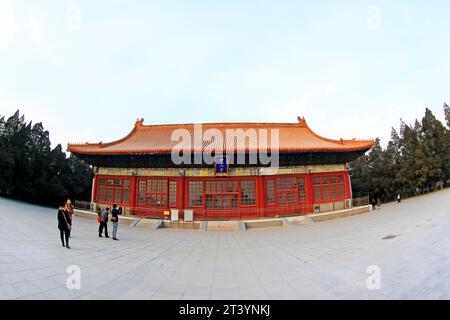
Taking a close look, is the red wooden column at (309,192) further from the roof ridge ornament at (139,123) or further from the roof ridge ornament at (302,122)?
the roof ridge ornament at (139,123)

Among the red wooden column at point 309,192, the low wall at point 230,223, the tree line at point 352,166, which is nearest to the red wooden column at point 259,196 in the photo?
the low wall at point 230,223

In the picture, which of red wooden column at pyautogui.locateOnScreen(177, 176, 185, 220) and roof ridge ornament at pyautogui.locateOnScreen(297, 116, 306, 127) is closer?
red wooden column at pyautogui.locateOnScreen(177, 176, 185, 220)

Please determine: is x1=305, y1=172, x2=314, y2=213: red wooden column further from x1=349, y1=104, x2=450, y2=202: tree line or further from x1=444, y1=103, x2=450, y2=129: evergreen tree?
x1=444, y1=103, x2=450, y2=129: evergreen tree

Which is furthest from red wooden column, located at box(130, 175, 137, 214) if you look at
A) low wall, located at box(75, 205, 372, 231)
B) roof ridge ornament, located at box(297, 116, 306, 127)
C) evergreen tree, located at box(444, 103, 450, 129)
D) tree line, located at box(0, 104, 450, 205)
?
evergreen tree, located at box(444, 103, 450, 129)

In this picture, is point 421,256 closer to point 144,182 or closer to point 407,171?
point 144,182

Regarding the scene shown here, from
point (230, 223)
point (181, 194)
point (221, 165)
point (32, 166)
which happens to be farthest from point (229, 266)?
point (32, 166)

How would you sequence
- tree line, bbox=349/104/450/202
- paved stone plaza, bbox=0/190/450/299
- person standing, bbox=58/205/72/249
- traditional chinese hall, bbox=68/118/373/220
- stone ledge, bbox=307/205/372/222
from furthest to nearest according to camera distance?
tree line, bbox=349/104/450/202
traditional chinese hall, bbox=68/118/373/220
stone ledge, bbox=307/205/372/222
person standing, bbox=58/205/72/249
paved stone plaza, bbox=0/190/450/299

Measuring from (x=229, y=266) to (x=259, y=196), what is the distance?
906cm

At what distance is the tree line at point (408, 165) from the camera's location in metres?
28.8

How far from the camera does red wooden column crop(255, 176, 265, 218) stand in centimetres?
1457

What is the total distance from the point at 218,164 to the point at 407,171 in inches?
1200

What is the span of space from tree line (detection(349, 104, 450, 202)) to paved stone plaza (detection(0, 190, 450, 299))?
26.0 meters

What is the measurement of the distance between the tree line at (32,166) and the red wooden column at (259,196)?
22.0 metres

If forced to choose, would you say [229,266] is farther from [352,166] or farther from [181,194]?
[352,166]
